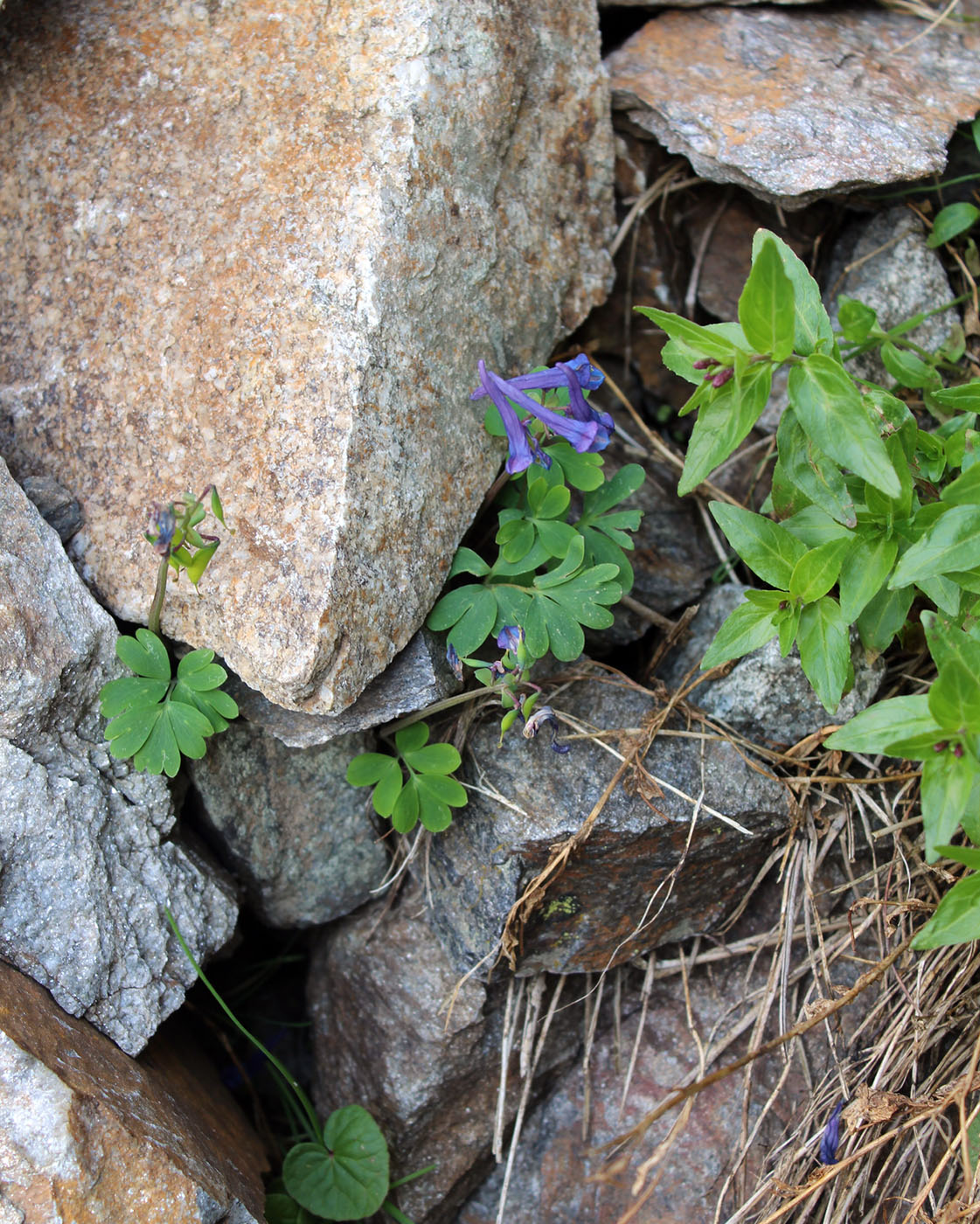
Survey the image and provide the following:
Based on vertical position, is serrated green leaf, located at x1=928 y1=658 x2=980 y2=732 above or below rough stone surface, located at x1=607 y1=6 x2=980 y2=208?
below

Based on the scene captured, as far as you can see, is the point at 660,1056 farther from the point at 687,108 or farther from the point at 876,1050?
the point at 687,108

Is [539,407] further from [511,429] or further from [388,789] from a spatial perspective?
[388,789]

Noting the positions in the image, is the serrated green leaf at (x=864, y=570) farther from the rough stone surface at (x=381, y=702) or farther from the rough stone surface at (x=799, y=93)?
the rough stone surface at (x=799, y=93)

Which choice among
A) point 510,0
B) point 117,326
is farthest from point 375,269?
point 510,0

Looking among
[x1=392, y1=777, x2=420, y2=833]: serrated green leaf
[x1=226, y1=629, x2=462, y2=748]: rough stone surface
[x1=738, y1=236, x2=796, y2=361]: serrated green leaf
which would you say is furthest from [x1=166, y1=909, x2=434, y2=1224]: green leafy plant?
[x1=738, y1=236, x2=796, y2=361]: serrated green leaf

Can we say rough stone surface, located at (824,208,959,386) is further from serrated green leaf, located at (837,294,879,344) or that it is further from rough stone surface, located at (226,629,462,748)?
rough stone surface, located at (226,629,462,748)

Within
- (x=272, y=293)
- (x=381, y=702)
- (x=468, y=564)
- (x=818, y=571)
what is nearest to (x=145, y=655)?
(x=381, y=702)
